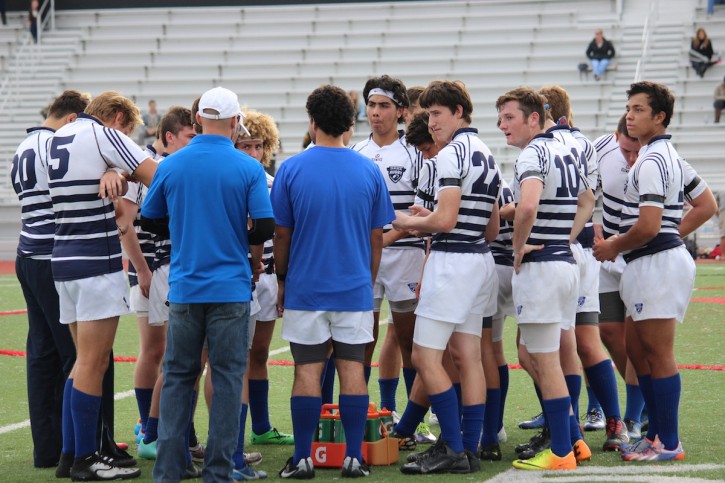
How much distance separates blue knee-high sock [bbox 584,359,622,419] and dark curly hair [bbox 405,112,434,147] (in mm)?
1664

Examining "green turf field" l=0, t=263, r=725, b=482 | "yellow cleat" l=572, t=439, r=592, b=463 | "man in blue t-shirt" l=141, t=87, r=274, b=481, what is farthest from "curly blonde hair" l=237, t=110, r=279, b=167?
"yellow cleat" l=572, t=439, r=592, b=463

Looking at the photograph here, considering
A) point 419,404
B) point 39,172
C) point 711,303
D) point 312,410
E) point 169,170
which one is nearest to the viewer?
point 169,170

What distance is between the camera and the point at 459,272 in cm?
556

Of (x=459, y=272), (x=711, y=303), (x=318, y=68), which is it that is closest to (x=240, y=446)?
(x=459, y=272)

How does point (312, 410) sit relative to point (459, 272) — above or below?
below

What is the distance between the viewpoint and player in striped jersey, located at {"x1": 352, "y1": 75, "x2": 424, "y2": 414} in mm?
6637

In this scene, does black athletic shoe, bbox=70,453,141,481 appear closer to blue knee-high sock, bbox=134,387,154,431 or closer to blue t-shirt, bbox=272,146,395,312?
blue knee-high sock, bbox=134,387,154,431

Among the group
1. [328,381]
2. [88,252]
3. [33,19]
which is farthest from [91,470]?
[33,19]

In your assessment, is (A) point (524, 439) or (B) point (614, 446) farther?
(A) point (524, 439)

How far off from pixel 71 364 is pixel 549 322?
8.31 ft

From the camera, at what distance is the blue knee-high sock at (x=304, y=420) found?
5281 millimetres

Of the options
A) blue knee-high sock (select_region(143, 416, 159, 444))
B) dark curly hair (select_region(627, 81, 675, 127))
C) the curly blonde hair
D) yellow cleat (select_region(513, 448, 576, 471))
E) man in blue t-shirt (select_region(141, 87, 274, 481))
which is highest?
dark curly hair (select_region(627, 81, 675, 127))

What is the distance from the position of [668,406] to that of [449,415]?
117 centimetres

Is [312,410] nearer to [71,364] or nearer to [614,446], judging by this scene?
[71,364]
